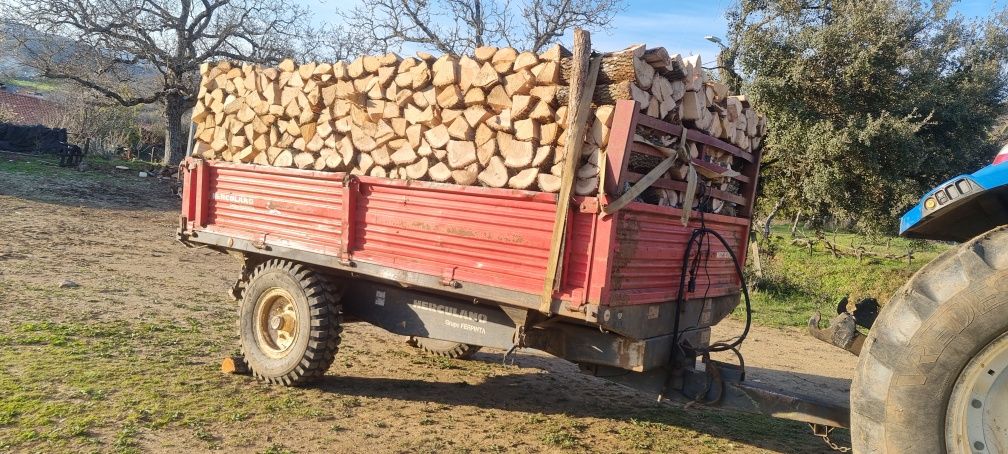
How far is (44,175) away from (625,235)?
62.7 ft

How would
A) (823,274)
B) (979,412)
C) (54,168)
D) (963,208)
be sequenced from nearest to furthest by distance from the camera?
(979,412), (963,208), (823,274), (54,168)

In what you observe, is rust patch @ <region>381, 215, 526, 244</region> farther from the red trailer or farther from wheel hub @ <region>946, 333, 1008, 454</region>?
wheel hub @ <region>946, 333, 1008, 454</region>

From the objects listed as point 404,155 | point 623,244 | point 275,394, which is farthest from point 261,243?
point 623,244

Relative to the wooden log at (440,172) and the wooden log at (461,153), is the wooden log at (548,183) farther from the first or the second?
the wooden log at (440,172)

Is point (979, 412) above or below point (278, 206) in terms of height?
below

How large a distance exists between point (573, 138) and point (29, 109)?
136ft

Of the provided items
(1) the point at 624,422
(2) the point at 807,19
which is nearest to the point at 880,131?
(2) the point at 807,19

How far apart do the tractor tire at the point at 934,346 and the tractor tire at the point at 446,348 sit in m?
4.28

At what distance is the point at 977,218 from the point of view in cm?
313

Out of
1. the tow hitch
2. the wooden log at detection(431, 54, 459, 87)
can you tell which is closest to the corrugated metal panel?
the wooden log at detection(431, 54, 459, 87)

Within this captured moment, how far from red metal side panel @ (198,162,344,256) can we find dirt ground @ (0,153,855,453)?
114 centimetres

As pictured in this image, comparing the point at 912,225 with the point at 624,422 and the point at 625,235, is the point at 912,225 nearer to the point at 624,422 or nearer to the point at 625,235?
the point at 625,235

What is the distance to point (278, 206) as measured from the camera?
5504 mm

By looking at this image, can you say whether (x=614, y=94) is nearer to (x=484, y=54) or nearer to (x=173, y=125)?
(x=484, y=54)
